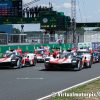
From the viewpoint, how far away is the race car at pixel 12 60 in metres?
25.5

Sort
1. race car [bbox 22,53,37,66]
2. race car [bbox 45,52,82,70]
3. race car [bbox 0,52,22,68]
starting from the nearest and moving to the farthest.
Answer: race car [bbox 45,52,82,70]
race car [bbox 0,52,22,68]
race car [bbox 22,53,37,66]

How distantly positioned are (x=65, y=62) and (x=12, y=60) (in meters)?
3.38

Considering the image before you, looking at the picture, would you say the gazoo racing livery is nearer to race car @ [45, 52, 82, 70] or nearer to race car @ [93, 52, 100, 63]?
race car @ [93, 52, 100, 63]

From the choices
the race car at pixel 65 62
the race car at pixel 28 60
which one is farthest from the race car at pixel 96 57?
the race car at pixel 65 62

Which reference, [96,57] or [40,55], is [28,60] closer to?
[40,55]

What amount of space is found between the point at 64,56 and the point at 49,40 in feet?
71.1

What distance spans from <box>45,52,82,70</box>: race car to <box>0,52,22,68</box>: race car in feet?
7.02

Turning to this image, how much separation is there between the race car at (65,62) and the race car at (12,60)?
7.02 ft

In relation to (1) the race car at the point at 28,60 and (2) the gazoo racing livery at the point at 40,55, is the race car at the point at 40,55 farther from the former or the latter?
(1) the race car at the point at 28,60

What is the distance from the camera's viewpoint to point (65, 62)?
24.0 metres

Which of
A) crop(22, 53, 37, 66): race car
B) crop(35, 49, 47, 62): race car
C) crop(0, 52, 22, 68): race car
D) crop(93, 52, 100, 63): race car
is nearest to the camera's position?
crop(0, 52, 22, 68): race car

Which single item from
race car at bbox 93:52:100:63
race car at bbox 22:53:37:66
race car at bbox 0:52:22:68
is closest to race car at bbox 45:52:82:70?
race car at bbox 0:52:22:68

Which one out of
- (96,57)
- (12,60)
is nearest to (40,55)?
(96,57)

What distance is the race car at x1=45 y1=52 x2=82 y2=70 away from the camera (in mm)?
23984
